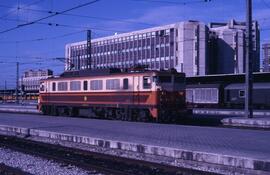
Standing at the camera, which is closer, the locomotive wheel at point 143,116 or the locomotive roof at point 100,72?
the locomotive roof at point 100,72

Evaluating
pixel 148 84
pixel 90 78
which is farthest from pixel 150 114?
pixel 90 78

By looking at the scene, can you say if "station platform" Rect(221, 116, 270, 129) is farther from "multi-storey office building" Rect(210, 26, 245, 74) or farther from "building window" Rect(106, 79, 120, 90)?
"multi-storey office building" Rect(210, 26, 245, 74)

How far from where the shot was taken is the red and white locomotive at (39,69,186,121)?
2825 cm

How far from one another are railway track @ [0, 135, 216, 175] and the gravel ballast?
332mm

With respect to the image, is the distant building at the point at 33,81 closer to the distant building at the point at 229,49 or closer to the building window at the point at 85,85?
the distant building at the point at 229,49

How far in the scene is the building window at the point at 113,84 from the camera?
3077 centimetres

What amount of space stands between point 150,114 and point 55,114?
1255 cm

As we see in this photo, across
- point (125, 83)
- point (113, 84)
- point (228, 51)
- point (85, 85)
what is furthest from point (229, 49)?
point (125, 83)

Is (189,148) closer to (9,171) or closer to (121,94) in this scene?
(9,171)

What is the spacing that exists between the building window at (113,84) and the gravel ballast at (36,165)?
15134 millimetres

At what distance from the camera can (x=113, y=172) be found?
38.4 ft

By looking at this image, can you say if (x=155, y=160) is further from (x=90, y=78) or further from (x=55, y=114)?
(x=55, y=114)

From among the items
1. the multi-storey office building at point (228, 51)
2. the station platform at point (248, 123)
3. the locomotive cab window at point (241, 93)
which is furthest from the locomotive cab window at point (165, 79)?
the multi-storey office building at point (228, 51)

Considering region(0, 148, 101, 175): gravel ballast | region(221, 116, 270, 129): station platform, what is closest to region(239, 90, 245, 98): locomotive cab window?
region(221, 116, 270, 129): station platform
